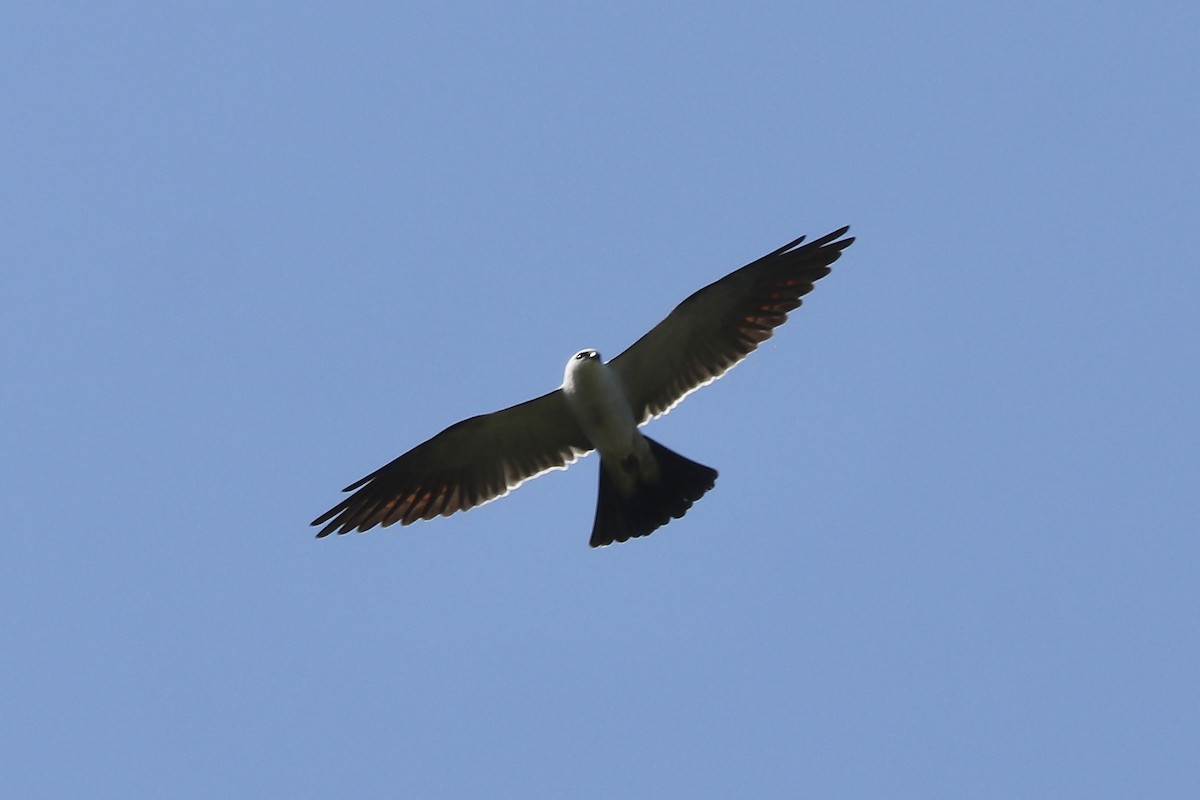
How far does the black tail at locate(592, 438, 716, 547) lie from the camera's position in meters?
14.5

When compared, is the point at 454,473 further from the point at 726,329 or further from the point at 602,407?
the point at 726,329

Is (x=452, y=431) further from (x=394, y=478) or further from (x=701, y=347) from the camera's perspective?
(x=701, y=347)

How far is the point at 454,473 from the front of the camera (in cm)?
1520

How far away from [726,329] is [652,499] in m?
1.58

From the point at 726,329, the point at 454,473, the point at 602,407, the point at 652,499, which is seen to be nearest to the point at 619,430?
the point at 602,407

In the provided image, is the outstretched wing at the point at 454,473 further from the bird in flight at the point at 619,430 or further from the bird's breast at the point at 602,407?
the bird's breast at the point at 602,407

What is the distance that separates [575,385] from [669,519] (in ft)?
4.53

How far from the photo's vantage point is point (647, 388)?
48.7 feet

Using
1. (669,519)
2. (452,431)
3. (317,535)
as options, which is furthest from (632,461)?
(317,535)

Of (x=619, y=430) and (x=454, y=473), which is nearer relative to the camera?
(x=619, y=430)

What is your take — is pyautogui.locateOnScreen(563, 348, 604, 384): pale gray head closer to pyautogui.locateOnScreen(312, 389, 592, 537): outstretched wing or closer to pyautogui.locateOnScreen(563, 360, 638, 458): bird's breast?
pyautogui.locateOnScreen(563, 360, 638, 458): bird's breast

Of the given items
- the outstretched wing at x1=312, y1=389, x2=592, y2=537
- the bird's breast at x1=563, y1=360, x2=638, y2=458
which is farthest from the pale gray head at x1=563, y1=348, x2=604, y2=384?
the outstretched wing at x1=312, y1=389, x2=592, y2=537

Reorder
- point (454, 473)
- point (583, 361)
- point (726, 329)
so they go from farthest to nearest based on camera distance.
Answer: point (454, 473), point (726, 329), point (583, 361)

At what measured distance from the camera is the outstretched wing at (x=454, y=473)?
14.9 meters
